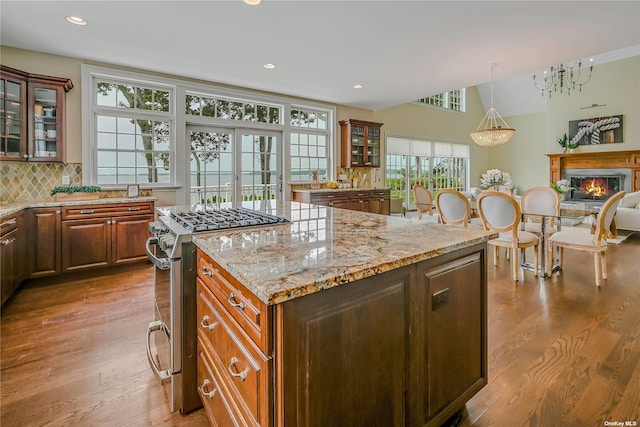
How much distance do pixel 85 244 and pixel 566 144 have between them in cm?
1054

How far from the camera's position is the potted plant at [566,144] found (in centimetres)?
834

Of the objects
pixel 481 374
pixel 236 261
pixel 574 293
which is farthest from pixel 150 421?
pixel 574 293

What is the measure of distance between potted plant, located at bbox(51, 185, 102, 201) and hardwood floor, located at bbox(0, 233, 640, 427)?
3.39 feet

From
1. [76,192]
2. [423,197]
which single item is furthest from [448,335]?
[76,192]

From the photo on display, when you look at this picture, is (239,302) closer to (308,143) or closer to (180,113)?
(180,113)

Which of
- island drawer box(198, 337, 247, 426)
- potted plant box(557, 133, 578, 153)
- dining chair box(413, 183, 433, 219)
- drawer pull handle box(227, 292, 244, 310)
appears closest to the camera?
drawer pull handle box(227, 292, 244, 310)

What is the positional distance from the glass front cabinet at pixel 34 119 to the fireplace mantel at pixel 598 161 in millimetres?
10455

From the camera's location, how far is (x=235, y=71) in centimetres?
464

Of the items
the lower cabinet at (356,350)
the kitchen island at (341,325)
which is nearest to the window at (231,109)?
the kitchen island at (341,325)

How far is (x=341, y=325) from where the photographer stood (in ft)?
3.35

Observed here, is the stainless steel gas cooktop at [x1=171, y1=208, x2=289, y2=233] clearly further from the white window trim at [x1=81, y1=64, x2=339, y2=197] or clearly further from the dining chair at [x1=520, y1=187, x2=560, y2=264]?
the dining chair at [x1=520, y1=187, x2=560, y2=264]

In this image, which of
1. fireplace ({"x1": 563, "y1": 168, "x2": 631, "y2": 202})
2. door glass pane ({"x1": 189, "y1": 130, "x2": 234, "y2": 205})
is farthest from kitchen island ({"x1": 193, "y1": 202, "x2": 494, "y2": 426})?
fireplace ({"x1": 563, "y1": 168, "x2": 631, "y2": 202})

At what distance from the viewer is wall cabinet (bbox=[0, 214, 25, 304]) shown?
2.79 meters

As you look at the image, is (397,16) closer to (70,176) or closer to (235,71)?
(235,71)
